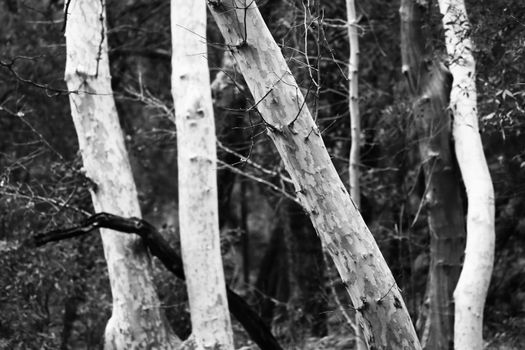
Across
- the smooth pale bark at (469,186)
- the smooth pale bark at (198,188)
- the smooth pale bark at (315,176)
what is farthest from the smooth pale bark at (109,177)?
the smooth pale bark at (315,176)

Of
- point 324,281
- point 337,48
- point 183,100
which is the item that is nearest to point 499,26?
point 183,100

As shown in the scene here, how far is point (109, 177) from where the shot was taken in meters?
7.14

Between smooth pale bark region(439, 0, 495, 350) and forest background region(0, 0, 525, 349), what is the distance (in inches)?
7.4

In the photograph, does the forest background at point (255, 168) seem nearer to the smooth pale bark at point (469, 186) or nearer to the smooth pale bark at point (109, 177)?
the smooth pale bark at point (469, 186)

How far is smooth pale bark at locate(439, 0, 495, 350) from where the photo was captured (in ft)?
20.1

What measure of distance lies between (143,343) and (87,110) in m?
2.27

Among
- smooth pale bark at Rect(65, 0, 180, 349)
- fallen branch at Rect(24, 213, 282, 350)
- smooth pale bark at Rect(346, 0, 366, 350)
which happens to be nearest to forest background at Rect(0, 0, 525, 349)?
smooth pale bark at Rect(346, 0, 366, 350)

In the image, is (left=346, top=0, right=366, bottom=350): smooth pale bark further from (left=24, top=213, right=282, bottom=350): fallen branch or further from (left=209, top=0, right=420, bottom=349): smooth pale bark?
(left=209, top=0, right=420, bottom=349): smooth pale bark

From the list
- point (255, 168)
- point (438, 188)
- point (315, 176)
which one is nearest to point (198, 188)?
→ point (438, 188)

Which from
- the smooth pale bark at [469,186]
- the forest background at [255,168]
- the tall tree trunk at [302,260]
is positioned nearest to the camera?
the smooth pale bark at [469,186]

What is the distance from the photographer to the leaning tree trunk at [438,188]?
22.9ft

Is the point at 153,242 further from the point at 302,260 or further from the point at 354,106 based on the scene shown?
the point at 302,260

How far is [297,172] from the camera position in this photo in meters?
3.86

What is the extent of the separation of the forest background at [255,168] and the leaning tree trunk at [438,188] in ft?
0.80
